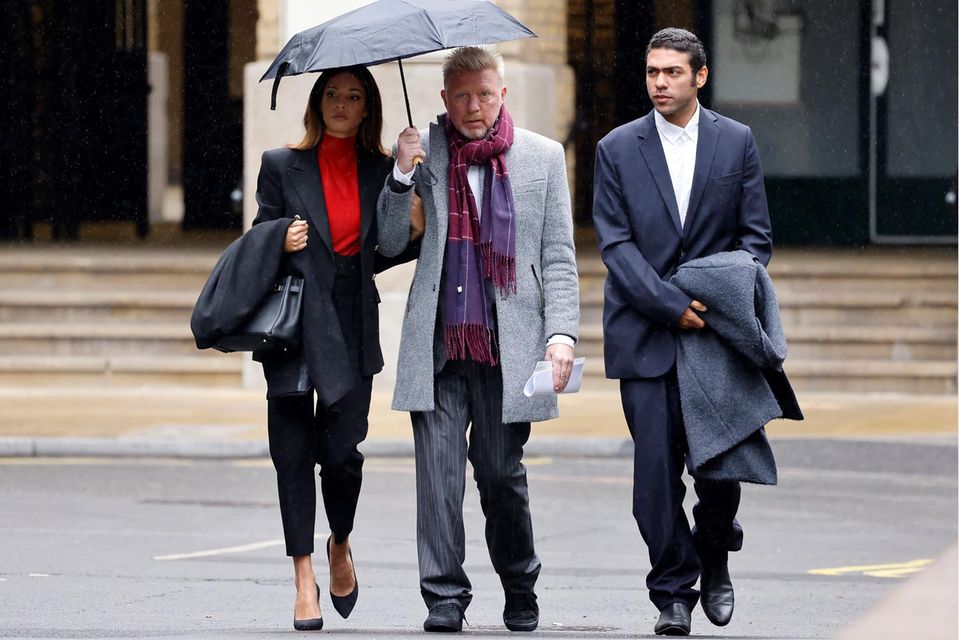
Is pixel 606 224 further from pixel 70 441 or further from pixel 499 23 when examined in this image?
pixel 70 441

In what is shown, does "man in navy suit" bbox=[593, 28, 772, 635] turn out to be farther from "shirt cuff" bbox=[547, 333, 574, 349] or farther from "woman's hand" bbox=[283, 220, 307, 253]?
"woman's hand" bbox=[283, 220, 307, 253]

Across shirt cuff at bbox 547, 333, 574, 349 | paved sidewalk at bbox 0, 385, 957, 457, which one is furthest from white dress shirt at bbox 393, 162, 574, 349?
paved sidewalk at bbox 0, 385, 957, 457

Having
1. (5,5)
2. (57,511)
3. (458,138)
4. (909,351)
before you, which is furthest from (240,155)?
(458,138)

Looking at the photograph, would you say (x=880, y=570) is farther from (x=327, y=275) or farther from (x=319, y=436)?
(x=327, y=275)

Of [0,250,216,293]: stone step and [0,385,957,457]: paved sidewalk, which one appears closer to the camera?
[0,385,957,457]: paved sidewalk

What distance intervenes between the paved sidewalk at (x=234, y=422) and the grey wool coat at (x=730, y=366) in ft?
23.3

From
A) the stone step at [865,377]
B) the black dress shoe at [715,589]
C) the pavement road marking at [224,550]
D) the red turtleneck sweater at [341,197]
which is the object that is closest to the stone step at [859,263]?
the stone step at [865,377]

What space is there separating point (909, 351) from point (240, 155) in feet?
29.9

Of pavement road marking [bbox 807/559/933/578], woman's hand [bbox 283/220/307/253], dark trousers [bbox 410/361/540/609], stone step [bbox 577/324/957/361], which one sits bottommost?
pavement road marking [bbox 807/559/933/578]

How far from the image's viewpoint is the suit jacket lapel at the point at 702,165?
6738 mm

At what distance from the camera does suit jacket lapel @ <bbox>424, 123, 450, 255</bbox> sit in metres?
6.70

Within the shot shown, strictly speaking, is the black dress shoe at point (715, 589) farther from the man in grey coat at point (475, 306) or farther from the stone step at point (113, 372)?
the stone step at point (113, 372)

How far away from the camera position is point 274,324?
21.9ft

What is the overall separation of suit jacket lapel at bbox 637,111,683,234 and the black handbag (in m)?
1.22
